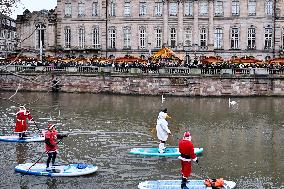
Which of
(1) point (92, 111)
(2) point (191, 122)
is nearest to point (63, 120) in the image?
(1) point (92, 111)

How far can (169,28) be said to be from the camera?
64.7 m

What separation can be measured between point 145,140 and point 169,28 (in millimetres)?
38491

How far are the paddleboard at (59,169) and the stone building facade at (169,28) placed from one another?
43385 millimetres

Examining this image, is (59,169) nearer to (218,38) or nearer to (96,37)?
(218,38)

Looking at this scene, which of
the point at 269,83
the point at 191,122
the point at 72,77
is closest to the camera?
the point at 191,122

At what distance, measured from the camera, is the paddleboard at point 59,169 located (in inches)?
776

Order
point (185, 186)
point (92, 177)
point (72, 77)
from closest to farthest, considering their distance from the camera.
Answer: point (185, 186), point (92, 177), point (72, 77)

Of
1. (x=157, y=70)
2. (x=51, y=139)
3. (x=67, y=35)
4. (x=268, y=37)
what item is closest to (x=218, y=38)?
(x=268, y=37)

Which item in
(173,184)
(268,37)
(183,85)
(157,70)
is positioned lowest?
(173,184)

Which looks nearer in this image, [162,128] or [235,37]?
[162,128]

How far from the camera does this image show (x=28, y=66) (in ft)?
179

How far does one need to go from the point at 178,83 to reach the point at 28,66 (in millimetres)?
15441

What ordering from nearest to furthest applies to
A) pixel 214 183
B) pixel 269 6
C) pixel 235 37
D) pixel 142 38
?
pixel 214 183
pixel 269 6
pixel 235 37
pixel 142 38

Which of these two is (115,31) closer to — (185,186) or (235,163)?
(235,163)
